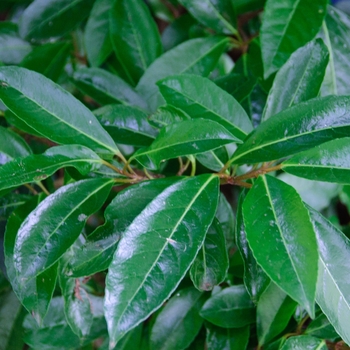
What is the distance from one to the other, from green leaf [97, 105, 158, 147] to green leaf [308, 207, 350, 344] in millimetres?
305

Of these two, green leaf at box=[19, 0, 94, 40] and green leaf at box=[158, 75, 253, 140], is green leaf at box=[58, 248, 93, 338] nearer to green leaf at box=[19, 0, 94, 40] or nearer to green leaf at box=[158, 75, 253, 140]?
green leaf at box=[158, 75, 253, 140]

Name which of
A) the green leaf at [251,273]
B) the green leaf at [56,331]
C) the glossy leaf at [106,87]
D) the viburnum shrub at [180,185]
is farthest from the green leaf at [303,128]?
the green leaf at [56,331]

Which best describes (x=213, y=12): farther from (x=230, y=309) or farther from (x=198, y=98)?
(x=230, y=309)

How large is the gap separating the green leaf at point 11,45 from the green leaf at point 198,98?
1.65ft

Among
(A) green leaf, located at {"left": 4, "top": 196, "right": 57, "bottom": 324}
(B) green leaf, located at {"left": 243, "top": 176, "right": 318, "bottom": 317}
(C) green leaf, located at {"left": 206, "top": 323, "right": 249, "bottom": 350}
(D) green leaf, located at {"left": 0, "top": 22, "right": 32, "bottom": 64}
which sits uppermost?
(D) green leaf, located at {"left": 0, "top": 22, "right": 32, "bottom": 64}

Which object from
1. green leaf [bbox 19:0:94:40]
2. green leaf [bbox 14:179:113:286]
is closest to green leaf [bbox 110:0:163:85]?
green leaf [bbox 19:0:94:40]

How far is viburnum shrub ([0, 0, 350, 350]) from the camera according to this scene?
0.44 m

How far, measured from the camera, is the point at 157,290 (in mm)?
416

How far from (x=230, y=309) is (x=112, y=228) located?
0.87 feet

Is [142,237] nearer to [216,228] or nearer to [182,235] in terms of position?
[182,235]

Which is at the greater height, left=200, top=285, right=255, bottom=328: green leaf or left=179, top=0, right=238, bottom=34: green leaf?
left=179, top=0, right=238, bottom=34: green leaf

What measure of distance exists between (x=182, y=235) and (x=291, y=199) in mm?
125

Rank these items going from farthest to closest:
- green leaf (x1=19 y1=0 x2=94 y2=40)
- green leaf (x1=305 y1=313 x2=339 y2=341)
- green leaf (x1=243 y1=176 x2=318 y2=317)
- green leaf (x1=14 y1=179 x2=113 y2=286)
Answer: green leaf (x1=19 y1=0 x2=94 y2=40)
green leaf (x1=305 y1=313 x2=339 y2=341)
green leaf (x1=14 y1=179 x2=113 y2=286)
green leaf (x1=243 y1=176 x2=318 y2=317)

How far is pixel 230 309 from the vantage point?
67cm
